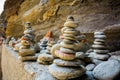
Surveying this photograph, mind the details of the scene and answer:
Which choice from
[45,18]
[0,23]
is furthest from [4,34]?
[45,18]

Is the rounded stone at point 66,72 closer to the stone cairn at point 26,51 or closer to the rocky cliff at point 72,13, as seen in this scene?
the stone cairn at point 26,51

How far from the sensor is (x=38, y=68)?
1148 millimetres

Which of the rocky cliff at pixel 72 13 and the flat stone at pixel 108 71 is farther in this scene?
the rocky cliff at pixel 72 13

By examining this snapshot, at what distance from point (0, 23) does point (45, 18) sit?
2.95 m

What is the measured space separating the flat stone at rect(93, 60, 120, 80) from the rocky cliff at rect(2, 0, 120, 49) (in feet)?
4.96

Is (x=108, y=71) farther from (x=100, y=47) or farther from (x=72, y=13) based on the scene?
(x=72, y=13)

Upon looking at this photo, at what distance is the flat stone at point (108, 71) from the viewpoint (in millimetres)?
874

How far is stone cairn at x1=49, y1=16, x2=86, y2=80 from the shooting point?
84 cm

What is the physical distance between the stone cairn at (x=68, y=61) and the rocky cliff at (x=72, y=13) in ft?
5.37

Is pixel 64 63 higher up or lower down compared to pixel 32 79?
higher up

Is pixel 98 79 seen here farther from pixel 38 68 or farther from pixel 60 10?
pixel 60 10

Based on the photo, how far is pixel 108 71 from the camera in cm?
89

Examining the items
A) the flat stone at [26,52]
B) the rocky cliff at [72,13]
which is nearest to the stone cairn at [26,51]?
the flat stone at [26,52]

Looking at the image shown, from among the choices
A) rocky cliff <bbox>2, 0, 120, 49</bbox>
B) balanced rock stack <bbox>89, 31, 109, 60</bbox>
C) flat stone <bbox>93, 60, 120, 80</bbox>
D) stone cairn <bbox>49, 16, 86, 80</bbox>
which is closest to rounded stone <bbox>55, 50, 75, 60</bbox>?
stone cairn <bbox>49, 16, 86, 80</bbox>
